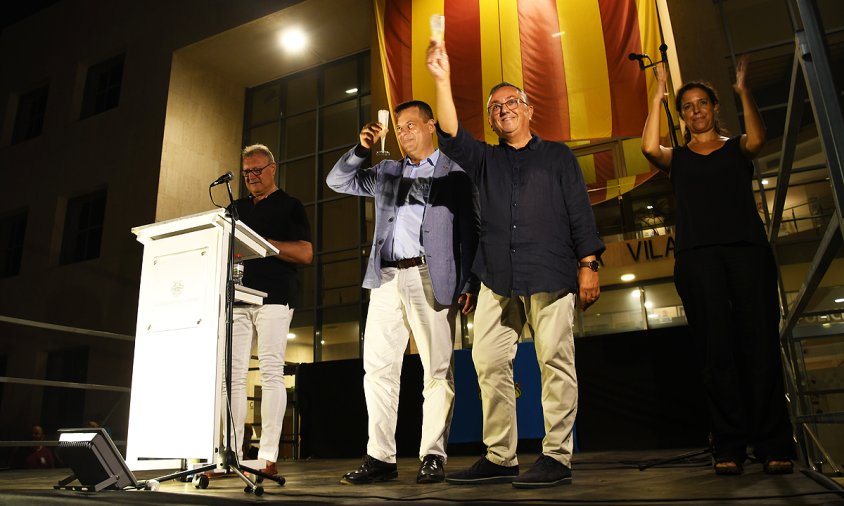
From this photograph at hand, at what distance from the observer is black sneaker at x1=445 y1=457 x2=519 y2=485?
7.16 ft

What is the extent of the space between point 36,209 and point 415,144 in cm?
958

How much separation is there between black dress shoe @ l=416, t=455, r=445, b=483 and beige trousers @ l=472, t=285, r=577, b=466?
22 cm

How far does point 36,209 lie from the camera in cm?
1008

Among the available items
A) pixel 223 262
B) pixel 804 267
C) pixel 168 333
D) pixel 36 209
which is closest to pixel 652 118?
pixel 223 262

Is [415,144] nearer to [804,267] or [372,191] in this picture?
[372,191]

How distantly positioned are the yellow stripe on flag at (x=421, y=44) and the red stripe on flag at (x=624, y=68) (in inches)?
63.9

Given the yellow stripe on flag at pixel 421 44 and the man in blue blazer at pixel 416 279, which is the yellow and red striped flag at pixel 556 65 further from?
the man in blue blazer at pixel 416 279

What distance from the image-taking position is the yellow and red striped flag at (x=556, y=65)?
5.43 m

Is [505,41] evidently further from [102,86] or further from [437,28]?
[102,86]

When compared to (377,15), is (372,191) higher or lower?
lower

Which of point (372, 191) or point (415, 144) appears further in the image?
point (372, 191)

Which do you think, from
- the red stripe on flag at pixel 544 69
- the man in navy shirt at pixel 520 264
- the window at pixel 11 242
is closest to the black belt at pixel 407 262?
the man in navy shirt at pixel 520 264

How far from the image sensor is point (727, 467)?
7.21 ft

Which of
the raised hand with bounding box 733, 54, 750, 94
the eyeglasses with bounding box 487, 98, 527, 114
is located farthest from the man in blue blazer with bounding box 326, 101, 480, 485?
the raised hand with bounding box 733, 54, 750, 94
